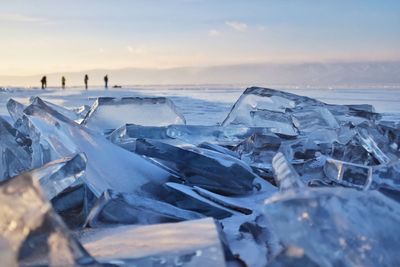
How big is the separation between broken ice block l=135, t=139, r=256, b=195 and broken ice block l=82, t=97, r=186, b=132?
4.82ft

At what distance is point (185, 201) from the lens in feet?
5.38

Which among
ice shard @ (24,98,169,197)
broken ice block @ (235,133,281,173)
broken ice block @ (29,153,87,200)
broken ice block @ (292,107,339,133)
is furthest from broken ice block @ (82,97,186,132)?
broken ice block @ (29,153,87,200)

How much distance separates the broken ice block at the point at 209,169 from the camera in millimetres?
1934

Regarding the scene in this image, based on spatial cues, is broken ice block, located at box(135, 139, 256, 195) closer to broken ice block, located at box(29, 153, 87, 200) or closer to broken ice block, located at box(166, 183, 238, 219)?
broken ice block, located at box(166, 183, 238, 219)

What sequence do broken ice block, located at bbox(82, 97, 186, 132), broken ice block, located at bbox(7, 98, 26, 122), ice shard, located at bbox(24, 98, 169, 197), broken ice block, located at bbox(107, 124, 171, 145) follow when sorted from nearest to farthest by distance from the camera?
ice shard, located at bbox(24, 98, 169, 197), broken ice block, located at bbox(107, 124, 171, 145), broken ice block, located at bbox(7, 98, 26, 122), broken ice block, located at bbox(82, 97, 186, 132)

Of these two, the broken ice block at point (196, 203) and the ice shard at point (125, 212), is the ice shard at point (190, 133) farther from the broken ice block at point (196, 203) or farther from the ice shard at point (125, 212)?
the ice shard at point (125, 212)

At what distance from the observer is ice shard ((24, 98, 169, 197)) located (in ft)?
5.61

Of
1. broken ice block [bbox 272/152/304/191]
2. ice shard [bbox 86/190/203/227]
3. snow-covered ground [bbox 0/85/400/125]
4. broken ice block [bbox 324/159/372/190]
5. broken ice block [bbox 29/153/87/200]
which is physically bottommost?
snow-covered ground [bbox 0/85/400/125]

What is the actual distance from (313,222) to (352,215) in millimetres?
97

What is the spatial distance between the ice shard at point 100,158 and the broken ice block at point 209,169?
14 cm

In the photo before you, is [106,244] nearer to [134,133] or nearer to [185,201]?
[185,201]

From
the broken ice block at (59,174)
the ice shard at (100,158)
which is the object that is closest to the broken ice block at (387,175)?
the ice shard at (100,158)

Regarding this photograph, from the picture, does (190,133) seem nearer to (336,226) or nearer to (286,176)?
(286,176)

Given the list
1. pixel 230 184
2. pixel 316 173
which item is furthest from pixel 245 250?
pixel 316 173
